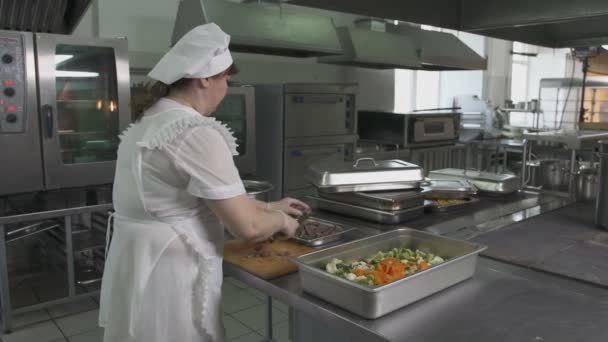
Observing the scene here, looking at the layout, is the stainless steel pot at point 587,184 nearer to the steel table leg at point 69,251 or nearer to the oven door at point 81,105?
the oven door at point 81,105

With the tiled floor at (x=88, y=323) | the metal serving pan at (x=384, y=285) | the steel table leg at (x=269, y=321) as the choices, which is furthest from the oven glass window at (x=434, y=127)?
the metal serving pan at (x=384, y=285)

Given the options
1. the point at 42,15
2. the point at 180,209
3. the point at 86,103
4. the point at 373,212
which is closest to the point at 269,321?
the point at 373,212

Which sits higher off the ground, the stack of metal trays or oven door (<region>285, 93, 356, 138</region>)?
oven door (<region>285, 93, 356, 138</region>)

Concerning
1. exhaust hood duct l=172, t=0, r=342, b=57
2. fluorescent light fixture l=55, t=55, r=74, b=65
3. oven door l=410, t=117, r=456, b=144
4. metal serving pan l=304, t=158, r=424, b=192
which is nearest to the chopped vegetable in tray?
metal serving pan l=304, t=158, r=424, b=192

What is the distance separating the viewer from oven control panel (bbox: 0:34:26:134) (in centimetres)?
262

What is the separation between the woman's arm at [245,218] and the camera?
49.6 inches

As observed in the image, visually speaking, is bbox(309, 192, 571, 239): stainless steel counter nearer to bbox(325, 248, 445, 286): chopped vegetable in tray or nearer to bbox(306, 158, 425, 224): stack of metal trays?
bbox(306, 158, 425, 224): stack of metal trays

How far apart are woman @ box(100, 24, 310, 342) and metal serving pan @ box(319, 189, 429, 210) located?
1.60 feet

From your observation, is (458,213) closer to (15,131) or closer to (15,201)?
(15,131)

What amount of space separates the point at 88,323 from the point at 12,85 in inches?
57.0

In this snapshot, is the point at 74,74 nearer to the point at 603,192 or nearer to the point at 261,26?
the point at 261,26

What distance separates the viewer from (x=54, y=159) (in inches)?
111

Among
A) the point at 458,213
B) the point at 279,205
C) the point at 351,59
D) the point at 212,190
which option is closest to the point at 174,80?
the point at 212,190

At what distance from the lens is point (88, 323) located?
289 cm
